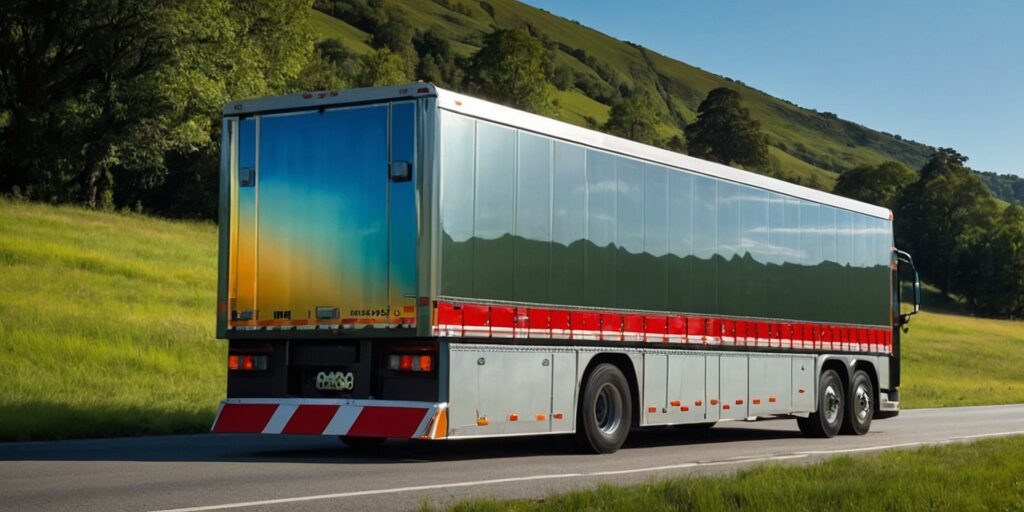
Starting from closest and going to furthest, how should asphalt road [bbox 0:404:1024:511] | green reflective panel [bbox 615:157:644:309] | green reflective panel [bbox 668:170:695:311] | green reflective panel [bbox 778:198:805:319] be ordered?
1. asphalt road [bbox 0:404:1024:511]
2. green reflective panel [bbox 615:157:644:309]
3. green reflective panel [bbox 668:170:695:311]
4. green reflective panel [bbox 778:198:805:319]

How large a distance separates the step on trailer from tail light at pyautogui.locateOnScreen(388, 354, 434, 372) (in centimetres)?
1

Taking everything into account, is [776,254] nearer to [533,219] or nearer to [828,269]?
[828,269]

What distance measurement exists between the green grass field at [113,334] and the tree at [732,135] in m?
86.3

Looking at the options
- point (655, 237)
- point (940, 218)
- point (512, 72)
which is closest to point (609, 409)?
point (655, 237)

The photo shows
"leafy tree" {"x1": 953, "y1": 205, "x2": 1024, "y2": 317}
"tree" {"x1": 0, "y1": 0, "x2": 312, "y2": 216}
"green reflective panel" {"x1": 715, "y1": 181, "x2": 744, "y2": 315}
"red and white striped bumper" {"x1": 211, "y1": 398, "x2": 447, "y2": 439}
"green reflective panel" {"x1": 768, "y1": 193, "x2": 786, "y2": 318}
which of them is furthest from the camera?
"leafy tree" {"x1": 953, "y1": 205, "x2": 1024, "y2": 317}

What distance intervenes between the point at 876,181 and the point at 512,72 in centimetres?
6392

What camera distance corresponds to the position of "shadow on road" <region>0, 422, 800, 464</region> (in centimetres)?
1349

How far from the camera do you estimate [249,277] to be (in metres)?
14.0

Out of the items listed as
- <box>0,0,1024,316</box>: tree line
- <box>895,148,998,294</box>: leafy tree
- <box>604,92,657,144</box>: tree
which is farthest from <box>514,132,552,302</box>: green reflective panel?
<box>895,148,998,294</box>: leafy tree

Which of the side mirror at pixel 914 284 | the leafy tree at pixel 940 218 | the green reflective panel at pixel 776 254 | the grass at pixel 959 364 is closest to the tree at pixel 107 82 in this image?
the grass at pixel 959 364

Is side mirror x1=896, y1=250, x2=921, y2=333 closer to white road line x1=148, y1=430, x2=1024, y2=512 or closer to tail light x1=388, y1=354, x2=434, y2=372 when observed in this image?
white road line x1=148, y1=430, x2=1024, y2=512

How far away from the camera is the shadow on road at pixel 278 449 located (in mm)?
13492

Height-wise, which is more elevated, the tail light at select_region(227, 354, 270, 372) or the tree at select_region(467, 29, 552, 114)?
the tree at select_region(467, 29, 552, 114)

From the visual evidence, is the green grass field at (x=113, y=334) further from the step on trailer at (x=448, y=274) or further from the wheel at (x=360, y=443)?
the step on trailer at (x=448, y=274)
